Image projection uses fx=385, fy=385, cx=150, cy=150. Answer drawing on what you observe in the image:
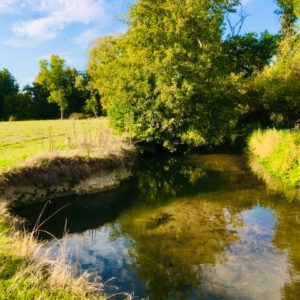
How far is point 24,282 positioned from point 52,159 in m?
12.5

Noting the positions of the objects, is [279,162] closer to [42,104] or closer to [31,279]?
[31,279]

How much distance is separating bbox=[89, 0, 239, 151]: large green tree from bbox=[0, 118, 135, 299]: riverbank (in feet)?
15.6

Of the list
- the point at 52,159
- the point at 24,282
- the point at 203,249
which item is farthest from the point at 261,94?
the point at 24,282

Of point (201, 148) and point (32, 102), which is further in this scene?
point (32, 102)

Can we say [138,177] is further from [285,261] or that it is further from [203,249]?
[285,261]

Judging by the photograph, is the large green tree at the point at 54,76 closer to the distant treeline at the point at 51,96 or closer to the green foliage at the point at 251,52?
the distant treeline at the point at 51,96

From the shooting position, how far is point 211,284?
10.6 metres

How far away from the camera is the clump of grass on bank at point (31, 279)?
7.08 m

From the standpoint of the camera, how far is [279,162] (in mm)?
24141

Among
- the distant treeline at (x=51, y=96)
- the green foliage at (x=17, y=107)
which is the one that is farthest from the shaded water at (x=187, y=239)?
the green foliage at (x=17, y=107)

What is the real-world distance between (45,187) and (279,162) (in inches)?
563

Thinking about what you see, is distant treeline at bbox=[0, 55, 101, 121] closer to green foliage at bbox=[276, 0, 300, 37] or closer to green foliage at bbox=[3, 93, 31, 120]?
green foliage at bbox=[3, 93, 31, 120]

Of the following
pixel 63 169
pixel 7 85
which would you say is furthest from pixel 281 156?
pixel 7 85

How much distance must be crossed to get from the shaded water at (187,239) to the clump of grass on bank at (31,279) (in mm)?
1446
